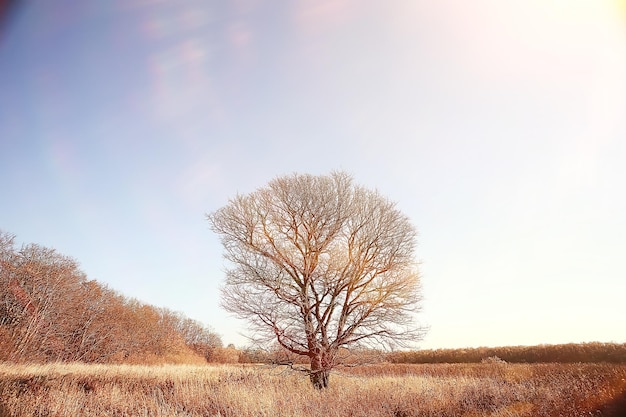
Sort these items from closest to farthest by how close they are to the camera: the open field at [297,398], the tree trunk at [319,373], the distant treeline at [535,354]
Result: 1. the open field at [297,398]
2. the tree trunk at [319,373]
3. the distant treeline at [535,354]

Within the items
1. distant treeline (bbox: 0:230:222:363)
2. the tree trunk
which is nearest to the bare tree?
the tree trunk

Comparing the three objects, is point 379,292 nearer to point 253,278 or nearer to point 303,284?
point 303,284

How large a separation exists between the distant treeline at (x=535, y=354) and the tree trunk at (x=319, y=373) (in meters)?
7.83

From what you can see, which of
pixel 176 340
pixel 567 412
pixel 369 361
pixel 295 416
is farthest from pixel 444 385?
pixel 176 340

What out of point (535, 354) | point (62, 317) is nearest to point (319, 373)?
point (535, 354)

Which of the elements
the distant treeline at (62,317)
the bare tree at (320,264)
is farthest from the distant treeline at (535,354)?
the distant treeline at (62,317)

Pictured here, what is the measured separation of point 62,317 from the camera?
29.7 m

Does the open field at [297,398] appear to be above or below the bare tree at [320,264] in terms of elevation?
below

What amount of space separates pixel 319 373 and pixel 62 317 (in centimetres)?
2918

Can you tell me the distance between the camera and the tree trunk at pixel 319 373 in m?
12.2

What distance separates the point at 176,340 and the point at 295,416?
155 feet

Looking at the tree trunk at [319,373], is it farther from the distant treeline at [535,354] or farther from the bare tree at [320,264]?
the distant treeline at [535,354]

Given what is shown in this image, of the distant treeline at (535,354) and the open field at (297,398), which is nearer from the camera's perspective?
the open field at (297,398)

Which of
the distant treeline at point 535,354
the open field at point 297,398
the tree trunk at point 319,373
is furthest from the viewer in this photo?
the distant treeline at point 535,354
